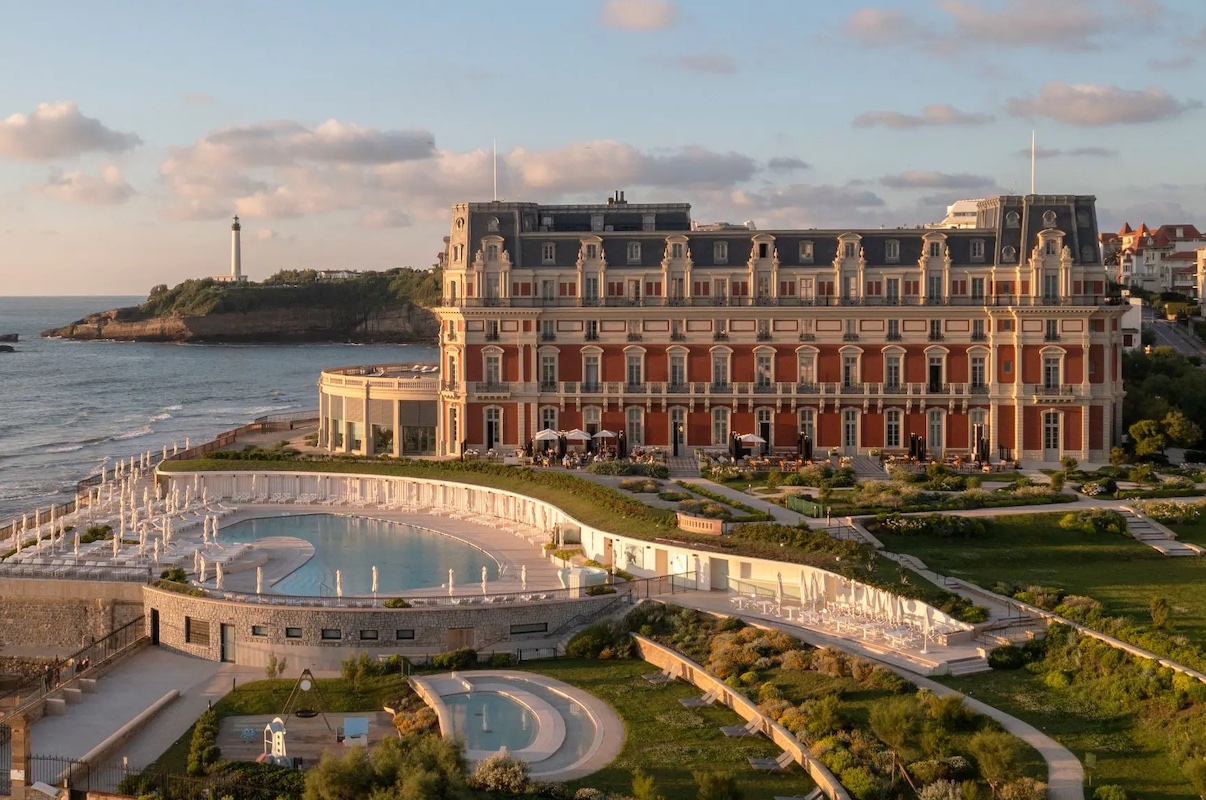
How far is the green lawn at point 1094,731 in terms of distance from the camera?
2956 centimetres

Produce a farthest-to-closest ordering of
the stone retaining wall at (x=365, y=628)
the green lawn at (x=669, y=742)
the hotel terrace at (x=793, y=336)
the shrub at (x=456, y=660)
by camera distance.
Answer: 1. the hotel terrace at (x=793, y=336)
2. the stone retaining wall at (x=365, y=628)
3. the shrub at (x=456, y=660)
4. the green lawn at (x=669, y=742)

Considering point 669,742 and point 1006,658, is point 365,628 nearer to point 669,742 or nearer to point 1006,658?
point 669,742

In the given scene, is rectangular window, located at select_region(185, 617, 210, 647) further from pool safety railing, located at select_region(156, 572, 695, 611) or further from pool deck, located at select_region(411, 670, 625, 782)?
pool deck, located at select_region(411, 670, 625, 782)

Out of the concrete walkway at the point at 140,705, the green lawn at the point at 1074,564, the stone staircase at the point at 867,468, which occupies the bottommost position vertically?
the concrete walkway at the point at 140,705

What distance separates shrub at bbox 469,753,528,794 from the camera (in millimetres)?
29969

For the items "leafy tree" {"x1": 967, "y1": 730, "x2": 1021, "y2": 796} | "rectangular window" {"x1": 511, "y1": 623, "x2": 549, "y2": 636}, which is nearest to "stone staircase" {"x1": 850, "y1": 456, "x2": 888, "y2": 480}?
"rectangular window" {"x1": 511, "y1": 623, "x2": 549, "y2": 636}

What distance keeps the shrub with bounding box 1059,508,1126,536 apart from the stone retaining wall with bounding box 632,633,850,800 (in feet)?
59.7

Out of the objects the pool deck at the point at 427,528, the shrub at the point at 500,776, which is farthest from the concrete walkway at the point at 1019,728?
the shrub at the point at 500,776

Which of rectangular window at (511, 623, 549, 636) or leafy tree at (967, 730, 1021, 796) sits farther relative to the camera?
rectangular window at (511, 623, 549, 636)

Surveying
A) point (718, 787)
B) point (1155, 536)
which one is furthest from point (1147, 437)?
point (718, 787)

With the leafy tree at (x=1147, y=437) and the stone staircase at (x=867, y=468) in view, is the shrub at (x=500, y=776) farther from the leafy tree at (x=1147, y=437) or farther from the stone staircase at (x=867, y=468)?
the leafy tree at (x=1147, y=437)

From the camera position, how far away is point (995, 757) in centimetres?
2942

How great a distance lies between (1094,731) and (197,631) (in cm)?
2686

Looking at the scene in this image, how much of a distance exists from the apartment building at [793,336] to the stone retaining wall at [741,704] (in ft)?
97.9
